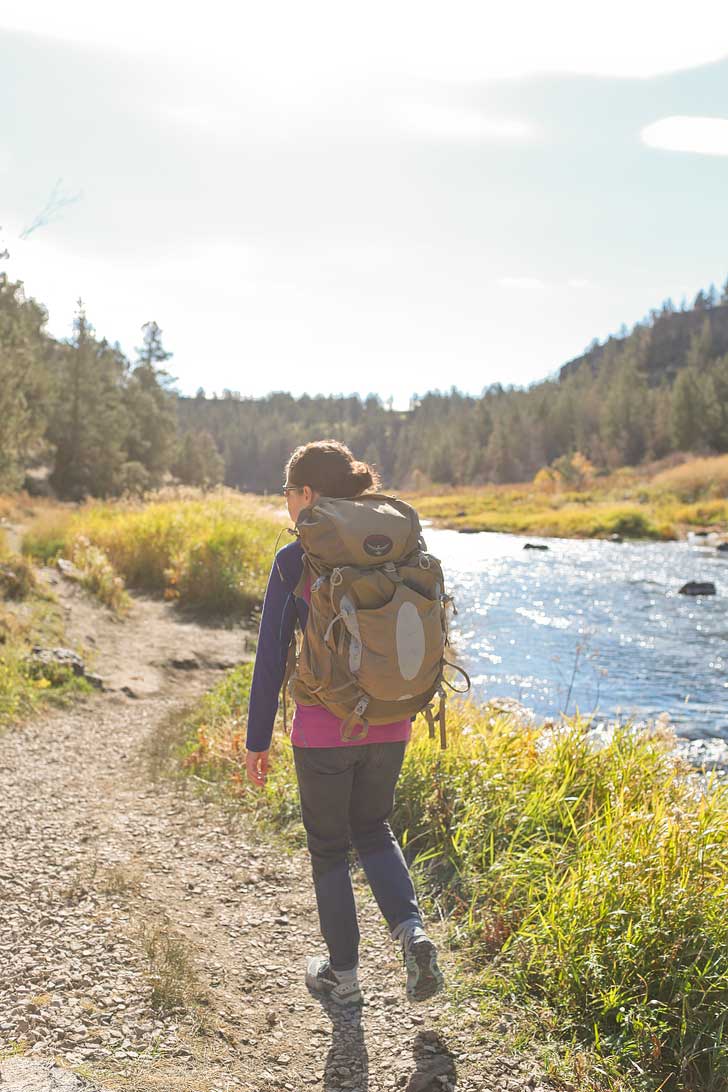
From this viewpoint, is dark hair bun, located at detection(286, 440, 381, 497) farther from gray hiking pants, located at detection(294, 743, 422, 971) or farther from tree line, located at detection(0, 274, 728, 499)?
tree line, located at detection(0, 274, 728, 499)

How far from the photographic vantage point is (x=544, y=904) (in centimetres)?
332

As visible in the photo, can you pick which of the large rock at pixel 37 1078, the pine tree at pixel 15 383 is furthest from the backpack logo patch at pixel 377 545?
the pine tree at pixel 15 383

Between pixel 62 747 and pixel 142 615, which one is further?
pixel 142 615

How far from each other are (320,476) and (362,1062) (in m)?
2.06

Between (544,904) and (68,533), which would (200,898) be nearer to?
(544,904)

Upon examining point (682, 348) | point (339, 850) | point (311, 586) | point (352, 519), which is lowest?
point (339, 850)

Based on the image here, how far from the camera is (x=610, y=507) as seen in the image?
128ft

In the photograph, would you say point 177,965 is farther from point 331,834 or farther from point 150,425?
point 150,425

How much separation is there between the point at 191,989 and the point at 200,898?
2.85 feet

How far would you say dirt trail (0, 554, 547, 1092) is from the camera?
2.59 m

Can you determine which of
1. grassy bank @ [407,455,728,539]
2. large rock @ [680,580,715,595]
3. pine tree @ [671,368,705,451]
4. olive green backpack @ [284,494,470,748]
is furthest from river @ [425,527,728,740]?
pine tree @ [671,368,705,451]

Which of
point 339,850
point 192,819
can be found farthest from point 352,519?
point 192,819

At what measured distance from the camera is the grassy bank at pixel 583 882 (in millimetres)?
2674

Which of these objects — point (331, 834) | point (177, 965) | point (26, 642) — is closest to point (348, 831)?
point (331, 834)
